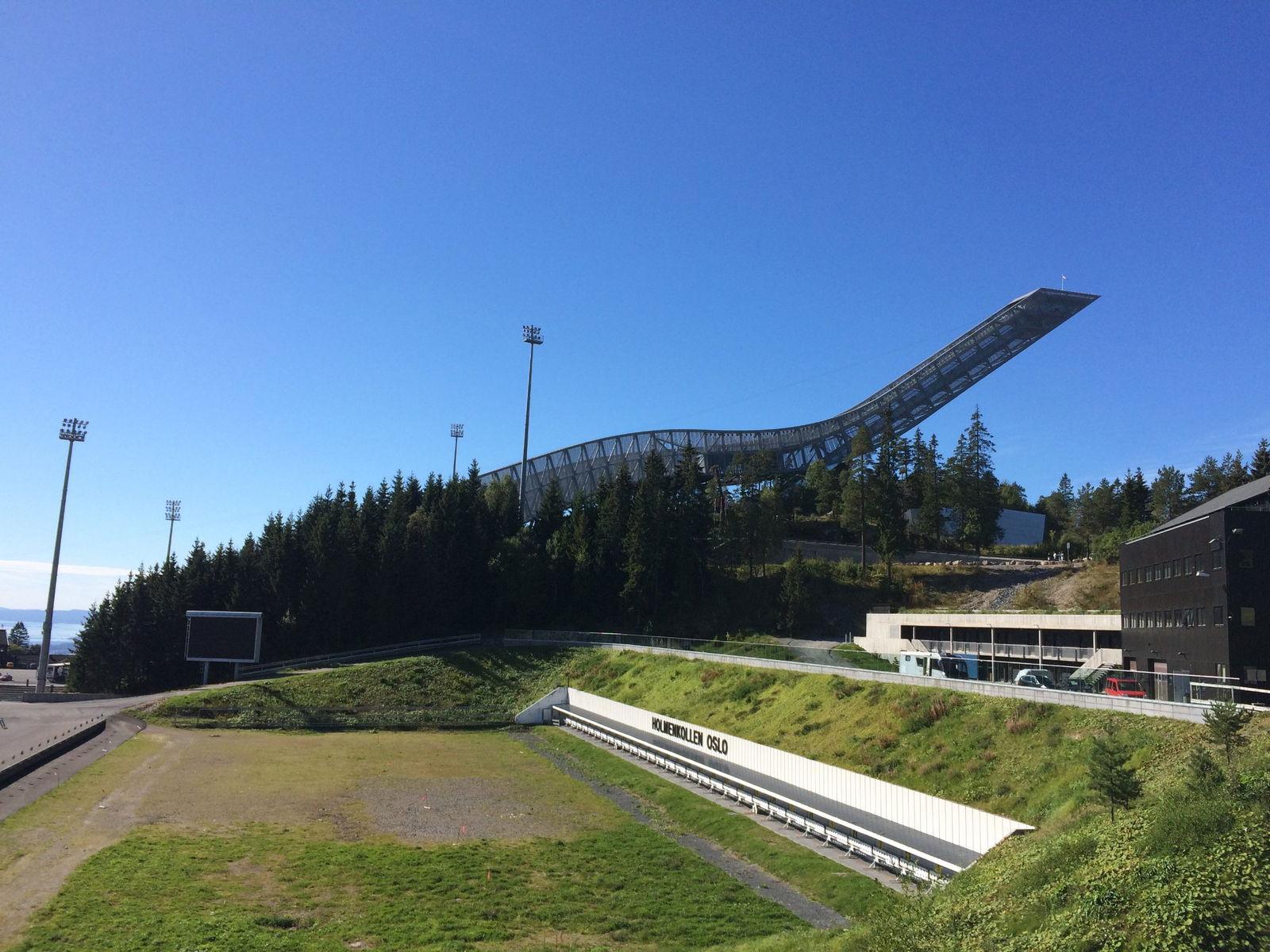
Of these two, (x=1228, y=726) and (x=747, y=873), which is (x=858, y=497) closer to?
(x=747, y=873)

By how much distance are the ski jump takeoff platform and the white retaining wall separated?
0.08ft

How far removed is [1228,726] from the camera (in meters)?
18.1

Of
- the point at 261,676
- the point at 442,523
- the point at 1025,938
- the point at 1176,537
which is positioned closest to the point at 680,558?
the point at 442,523

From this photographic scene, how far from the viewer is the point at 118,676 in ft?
259

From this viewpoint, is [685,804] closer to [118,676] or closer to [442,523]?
[442,523]

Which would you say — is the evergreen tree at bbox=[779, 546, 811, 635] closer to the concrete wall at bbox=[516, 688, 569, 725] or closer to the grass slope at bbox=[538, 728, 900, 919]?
the concrete wall at bbox=[516, 688, 569, 725]

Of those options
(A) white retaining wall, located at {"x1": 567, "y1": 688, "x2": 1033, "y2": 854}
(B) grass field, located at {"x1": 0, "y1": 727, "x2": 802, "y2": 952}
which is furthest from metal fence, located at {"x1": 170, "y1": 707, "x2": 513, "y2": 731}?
(A) white retaining wall, located at {"x1": 567, "y1": 688, "x2": 1033, "y2": 854}

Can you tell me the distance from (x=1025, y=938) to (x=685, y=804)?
22.2 meters

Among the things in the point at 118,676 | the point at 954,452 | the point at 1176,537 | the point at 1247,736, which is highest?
the point at 954,452

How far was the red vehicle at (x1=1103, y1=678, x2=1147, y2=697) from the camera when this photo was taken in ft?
82.0

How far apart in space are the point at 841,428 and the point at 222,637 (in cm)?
7606

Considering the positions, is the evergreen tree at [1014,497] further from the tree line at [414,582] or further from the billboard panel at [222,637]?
the billboard panel at [222,637]

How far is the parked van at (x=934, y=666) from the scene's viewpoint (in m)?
32.9

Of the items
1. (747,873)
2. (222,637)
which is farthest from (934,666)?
(222,637)
